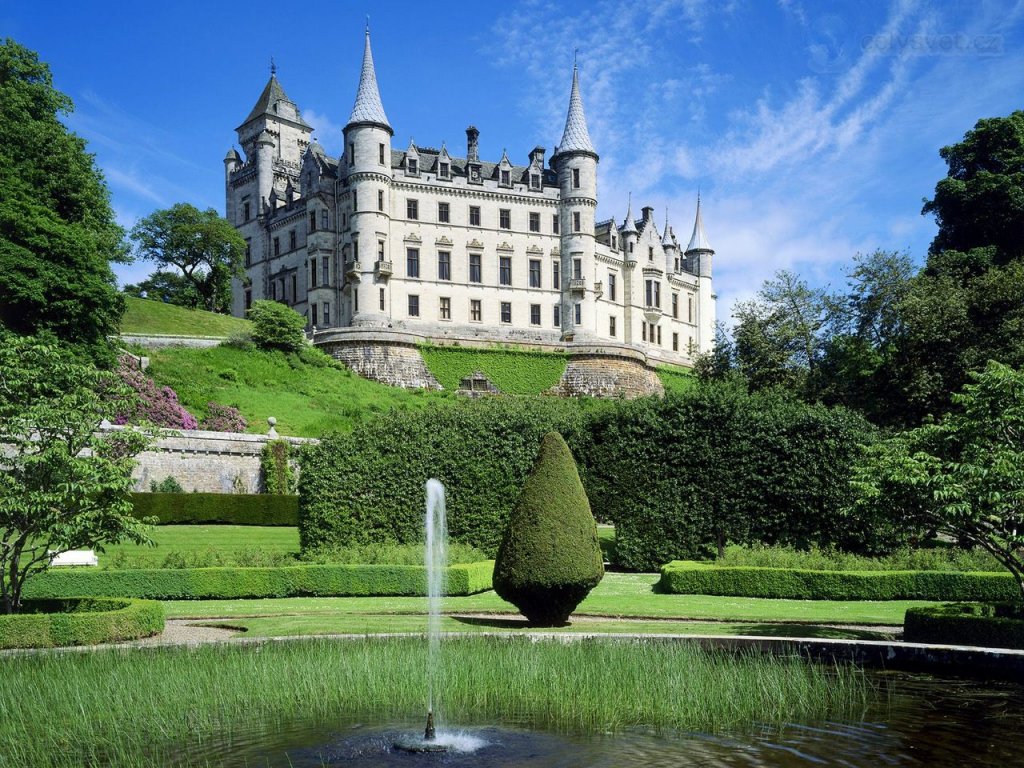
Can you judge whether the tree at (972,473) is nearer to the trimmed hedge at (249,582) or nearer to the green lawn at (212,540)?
the trimmed hedge at (249,582)

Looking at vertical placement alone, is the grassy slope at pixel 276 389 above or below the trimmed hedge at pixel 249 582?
above

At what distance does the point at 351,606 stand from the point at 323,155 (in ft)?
186

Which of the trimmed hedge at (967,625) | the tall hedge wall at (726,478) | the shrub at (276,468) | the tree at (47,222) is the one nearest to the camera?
the trimmed hedge at (967,625)

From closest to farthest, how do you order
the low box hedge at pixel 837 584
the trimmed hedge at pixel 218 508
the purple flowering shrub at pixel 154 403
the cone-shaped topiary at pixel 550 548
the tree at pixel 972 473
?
the tree at pixel 972 473, the cone-shaped topiary at pixel 550 548, the low box hedge at pixel 837 584, the trimmed hedge at pixel 218 508, the purple flowering shrub at pixel 154 403

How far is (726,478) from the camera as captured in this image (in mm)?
26000

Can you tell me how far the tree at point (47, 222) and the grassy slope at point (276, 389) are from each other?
17.7 feet

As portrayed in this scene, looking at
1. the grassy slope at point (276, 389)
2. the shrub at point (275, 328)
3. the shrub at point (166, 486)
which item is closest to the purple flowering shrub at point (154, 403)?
the grassy slope at point (276, 389)

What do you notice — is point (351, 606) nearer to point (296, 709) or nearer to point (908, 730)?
point (296, 709)

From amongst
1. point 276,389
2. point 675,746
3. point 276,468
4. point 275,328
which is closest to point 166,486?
point 276,468

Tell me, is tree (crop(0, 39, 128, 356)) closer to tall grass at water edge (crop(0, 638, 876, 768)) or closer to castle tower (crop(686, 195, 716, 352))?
tall grass at water edge (crop(0, 638, 876, 768))

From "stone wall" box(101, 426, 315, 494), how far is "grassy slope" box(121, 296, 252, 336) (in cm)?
1670

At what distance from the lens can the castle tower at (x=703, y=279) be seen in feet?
263

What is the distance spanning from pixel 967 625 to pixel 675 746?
6.61 m

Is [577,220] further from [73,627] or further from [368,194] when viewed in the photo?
[73,627]
